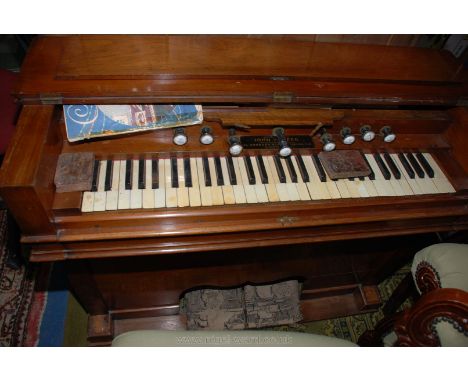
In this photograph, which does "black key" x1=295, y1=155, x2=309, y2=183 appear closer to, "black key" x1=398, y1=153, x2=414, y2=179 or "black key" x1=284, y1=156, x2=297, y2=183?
"black key" x1=284, y1=156, x2=297, y2=183

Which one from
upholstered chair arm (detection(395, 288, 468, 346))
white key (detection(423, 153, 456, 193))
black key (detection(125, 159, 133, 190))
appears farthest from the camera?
white key (detection(423, 153, 456, 193))

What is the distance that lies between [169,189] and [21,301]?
5.12ft

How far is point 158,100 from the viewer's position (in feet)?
4.72

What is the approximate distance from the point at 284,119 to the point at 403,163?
634 millimetres

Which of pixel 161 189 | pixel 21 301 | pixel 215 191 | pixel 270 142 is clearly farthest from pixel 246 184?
pixel 21 301

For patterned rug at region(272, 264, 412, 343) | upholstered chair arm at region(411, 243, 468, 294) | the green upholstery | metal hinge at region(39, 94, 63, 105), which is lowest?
the green upholstery

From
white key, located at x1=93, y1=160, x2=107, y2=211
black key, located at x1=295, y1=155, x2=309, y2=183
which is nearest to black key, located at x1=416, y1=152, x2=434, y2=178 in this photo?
black key, located at x1=295, y1=155, x2=309, y2=183

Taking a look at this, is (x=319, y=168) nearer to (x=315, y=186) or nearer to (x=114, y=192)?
(x=315, y=186)

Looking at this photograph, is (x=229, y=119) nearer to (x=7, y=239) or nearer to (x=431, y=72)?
(x=431, y=72)

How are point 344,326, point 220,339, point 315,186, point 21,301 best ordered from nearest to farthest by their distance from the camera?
point 220,339 → point 315,186 → point 21,301 → point 344,326

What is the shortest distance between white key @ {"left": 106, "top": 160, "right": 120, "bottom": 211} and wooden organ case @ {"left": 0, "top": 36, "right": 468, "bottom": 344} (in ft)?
0.09

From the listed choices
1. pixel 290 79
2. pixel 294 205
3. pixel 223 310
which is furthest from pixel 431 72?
pixel 223 310

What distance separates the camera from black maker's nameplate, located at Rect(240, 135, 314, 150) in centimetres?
161

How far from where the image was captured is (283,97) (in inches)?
60.2
